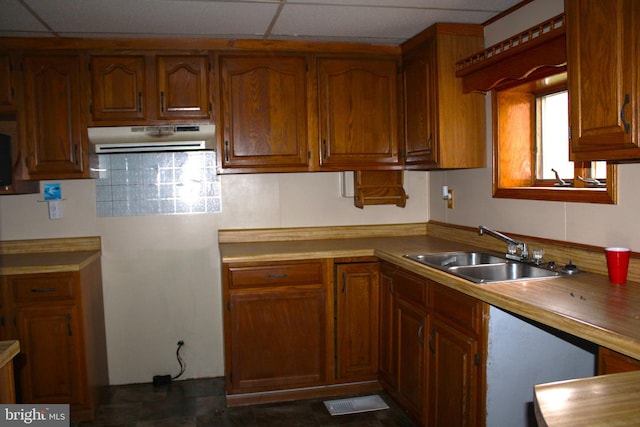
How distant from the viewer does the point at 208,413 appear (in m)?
3.07

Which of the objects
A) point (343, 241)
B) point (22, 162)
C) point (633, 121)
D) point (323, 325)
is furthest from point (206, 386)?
point (633, 121)

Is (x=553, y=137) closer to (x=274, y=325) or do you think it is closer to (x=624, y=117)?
(x=624, y=117)

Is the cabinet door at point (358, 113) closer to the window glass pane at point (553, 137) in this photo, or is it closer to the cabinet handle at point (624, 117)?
the window glass pane at point (553, 137)

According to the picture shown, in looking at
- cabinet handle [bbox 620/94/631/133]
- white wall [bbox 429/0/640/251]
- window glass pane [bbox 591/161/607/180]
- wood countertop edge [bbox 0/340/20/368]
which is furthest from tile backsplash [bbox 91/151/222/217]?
cabinet handle [bbox 620/94/631/133]

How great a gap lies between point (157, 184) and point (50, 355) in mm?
1223

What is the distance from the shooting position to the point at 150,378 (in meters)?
3.58

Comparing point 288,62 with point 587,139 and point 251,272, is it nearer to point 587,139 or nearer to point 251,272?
point 251,272

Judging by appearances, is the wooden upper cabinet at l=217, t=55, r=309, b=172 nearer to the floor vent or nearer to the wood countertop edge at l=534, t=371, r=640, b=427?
the floor vent

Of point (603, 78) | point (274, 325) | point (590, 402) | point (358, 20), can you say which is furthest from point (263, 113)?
point (590, 402)

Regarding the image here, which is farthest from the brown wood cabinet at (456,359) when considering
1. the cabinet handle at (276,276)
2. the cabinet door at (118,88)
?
the cabinet door at (118,88)

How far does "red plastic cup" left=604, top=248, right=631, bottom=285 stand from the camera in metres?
2.03

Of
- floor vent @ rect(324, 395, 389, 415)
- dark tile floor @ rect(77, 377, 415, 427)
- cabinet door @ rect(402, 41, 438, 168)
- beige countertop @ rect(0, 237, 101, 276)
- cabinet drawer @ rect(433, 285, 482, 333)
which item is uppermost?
cabinet door @ rect(402, 41, 438, 168)

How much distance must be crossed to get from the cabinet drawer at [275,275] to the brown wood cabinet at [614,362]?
70.9 inches

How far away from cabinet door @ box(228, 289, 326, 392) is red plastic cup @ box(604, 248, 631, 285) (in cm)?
161
